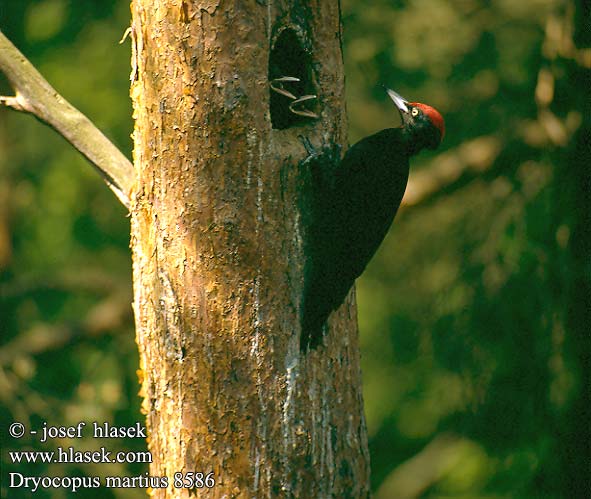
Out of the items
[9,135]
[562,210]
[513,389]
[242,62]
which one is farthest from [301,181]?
[9,135]

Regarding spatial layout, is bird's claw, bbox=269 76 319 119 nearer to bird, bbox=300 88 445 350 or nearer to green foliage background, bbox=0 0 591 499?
bird, bbox=300 88 445 350

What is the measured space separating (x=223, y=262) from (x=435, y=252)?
3.91 meters

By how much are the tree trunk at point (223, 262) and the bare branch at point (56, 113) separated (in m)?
0.28

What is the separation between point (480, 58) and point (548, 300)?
2099 millimetres

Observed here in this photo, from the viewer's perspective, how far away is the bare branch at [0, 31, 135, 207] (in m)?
3.12

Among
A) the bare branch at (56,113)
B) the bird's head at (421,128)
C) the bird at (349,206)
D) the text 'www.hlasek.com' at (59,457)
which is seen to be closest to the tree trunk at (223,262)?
the bird at (349,206)

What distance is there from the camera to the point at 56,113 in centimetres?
315

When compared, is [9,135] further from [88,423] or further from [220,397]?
[220,397]

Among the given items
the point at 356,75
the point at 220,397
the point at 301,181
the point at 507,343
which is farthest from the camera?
the point at 356,75

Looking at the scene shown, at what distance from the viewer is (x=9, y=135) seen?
26.2 ft

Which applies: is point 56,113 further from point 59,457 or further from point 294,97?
point 59,457

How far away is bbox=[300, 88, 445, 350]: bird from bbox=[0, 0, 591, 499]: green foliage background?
152 centimetres

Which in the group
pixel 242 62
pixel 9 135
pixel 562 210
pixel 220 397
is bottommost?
pixel 220 397

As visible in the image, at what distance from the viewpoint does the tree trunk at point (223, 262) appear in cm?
274
